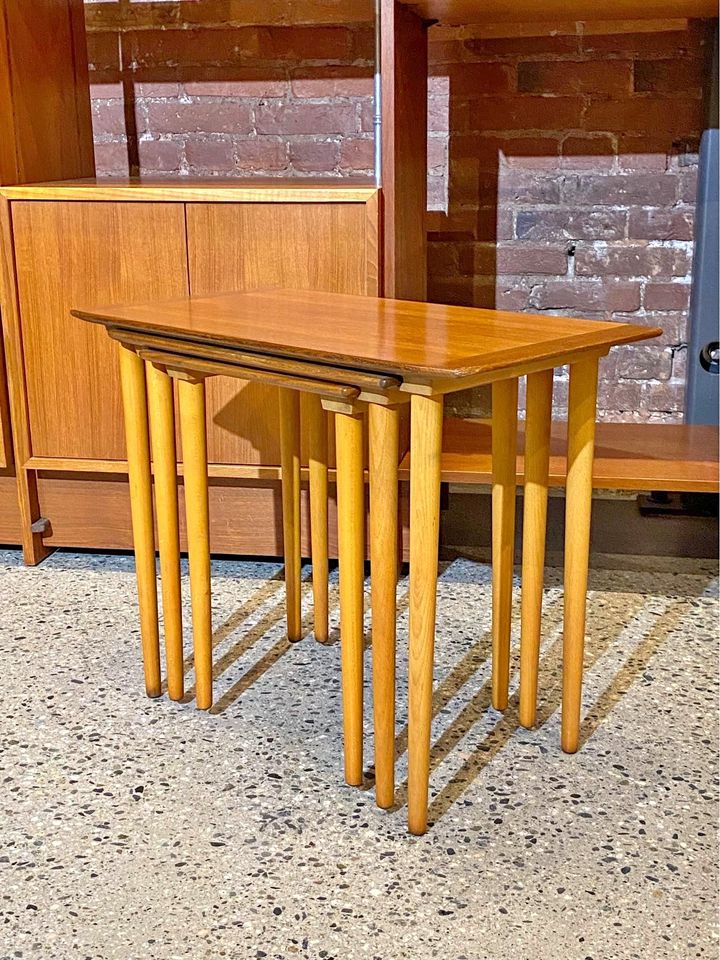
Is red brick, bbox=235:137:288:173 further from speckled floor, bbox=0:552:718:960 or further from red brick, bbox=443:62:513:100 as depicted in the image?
Result: speckled floor, bbox=0:552:718:960

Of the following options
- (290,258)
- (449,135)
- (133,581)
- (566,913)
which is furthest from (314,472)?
(449,135)

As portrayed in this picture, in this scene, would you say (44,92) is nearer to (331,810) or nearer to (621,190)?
(621,190)

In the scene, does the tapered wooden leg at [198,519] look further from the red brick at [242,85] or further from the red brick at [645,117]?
the red brick at [645,117]

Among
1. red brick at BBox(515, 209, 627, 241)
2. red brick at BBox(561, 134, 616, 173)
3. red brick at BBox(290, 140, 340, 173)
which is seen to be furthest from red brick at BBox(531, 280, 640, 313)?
red brick at BBox(290, 140, 340, 173)

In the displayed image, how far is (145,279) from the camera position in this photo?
232 centimetres

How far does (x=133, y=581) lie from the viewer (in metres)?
2.48

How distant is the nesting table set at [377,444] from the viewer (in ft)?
4.68

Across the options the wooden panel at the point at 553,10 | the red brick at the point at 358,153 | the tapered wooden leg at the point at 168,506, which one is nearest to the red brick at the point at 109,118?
the red brick at the point at 358,153

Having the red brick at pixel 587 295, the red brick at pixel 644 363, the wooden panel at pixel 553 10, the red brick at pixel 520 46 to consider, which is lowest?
the red brick at pixel 644 363

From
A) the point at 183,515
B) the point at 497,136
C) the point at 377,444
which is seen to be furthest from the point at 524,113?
the point at 377,444

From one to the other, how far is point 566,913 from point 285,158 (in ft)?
6.59

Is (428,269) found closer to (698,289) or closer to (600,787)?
(698,289)

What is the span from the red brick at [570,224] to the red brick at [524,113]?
201 mm

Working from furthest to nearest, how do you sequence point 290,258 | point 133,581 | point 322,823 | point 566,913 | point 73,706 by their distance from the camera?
point 133,581 < point 290,258 < point 73,706 < point 322,823 < point 566,913
